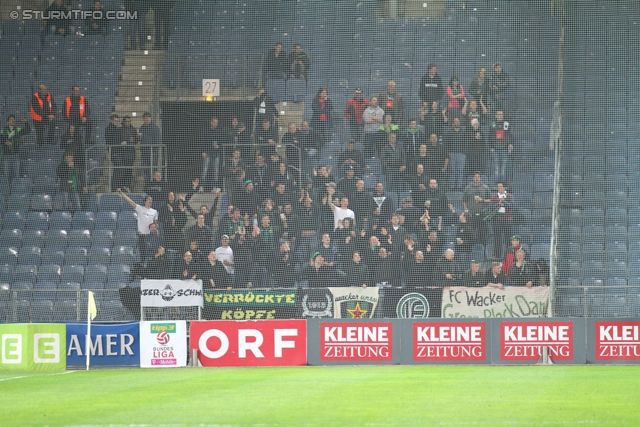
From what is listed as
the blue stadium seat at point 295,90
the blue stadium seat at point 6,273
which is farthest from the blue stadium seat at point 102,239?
the blue stadium seat at point 295,90

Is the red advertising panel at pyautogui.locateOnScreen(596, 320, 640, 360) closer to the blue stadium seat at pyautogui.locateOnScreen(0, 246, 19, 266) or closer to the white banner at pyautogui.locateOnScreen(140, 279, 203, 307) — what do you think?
the white banner at pyautogui.locateOnScreen(140, 279, 203, 307)

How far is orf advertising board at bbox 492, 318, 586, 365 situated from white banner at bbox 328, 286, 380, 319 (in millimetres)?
2586

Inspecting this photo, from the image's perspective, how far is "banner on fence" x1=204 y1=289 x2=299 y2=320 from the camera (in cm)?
1911

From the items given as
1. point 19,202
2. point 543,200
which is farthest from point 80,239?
point 543,200

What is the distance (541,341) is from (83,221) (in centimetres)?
1006

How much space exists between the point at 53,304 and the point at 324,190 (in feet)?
19.5

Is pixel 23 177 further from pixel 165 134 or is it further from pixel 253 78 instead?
pixel 253 78

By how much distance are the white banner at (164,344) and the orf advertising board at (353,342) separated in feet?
7.24

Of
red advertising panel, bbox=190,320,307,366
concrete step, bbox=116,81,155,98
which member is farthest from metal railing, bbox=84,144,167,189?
red advertising panel, bbox=190,320,307,366

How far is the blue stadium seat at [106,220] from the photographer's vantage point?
21953 millimetres

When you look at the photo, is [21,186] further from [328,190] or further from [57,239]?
[328,190]

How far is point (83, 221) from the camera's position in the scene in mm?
21969

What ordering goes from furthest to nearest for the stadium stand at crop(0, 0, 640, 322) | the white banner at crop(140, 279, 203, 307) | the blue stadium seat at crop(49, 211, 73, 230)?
the blue stadium seat at crop(49, 211, 73, 230) < the stadium stand at crop(0, 0, 640, 322) < the white banner at crop(140, 279, 203, 307)

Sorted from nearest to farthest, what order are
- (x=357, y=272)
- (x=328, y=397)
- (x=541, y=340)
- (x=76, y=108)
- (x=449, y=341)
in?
(x=328, y=397) < (x=541, y=340) < (x=449, y=341) < (x=357, y=272) < (x=76, y=108)
